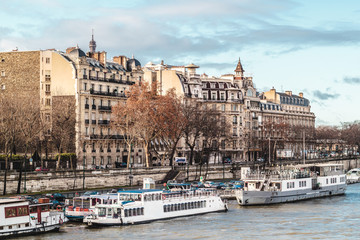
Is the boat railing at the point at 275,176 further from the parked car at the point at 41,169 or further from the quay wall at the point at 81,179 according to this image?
the parked car at the point at 41,169

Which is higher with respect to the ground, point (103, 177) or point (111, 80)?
point (111, 80)

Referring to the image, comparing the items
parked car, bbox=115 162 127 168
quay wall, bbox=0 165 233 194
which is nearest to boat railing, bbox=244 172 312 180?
quay wall, bbox=0 165 233 194

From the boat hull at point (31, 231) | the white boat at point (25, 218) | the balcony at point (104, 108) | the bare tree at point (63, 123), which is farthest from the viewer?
the balcony at point (104, 108)

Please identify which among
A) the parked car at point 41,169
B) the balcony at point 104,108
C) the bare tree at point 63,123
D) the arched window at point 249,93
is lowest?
the parked car at point 41,169

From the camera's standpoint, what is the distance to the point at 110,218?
70.5 m

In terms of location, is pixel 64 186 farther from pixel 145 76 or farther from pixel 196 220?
pixel 145 76

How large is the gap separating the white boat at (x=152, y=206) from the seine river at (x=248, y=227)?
1089mm

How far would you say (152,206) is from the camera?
2943 inches

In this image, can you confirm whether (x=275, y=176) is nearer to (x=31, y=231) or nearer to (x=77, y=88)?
(x=77, y=88)

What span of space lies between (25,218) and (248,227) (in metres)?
21.1

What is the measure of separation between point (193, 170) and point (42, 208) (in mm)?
59694

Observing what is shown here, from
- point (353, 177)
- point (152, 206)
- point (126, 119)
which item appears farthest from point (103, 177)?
point (353, 177)

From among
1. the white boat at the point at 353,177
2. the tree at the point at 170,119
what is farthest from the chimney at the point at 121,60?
the white boat at the point at 353,177

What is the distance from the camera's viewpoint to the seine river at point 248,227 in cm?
6475
